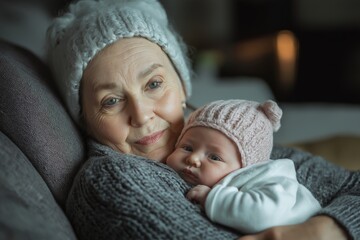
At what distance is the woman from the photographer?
1.06 meters

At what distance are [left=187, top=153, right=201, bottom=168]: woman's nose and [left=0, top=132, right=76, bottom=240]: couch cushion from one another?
31 centimetres

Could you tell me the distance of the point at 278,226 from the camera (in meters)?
1.09

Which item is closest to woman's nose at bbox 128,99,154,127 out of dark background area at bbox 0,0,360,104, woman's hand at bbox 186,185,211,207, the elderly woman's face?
the elderly woman's face

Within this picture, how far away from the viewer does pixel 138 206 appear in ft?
A: 3.45

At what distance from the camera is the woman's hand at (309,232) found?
107 cm

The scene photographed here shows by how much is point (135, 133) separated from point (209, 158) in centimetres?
21

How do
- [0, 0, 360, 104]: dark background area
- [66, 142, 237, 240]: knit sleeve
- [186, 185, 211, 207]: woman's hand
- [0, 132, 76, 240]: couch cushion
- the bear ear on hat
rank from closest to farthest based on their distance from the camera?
[0, 132, 76, 240]: couch cushion → [66, 142, 237, 240]: knit sleeve → [186, 185, 211, 207]: woman's hand → the bear ear on hat → [0, 0, 360, 104]: dark background area

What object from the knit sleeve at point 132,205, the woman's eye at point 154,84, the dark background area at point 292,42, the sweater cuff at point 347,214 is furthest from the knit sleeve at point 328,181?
the dark background area at point 292,42

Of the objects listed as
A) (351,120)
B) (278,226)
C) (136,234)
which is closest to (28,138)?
(136,234)

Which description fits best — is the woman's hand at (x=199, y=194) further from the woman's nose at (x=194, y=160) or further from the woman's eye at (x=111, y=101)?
the woman's eye at (x=111, y=101)

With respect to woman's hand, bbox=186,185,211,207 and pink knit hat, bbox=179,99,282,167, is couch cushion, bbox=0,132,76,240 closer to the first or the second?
woman's hand, bbox=186,185,211,207

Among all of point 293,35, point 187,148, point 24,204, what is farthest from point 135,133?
point 293,35

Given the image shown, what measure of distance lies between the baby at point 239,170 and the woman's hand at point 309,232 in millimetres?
24

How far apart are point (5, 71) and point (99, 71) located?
225 millimetres
